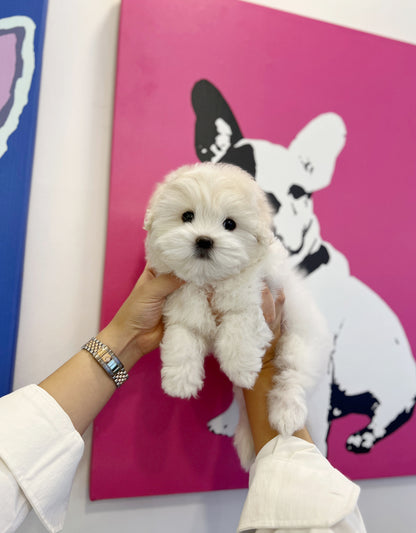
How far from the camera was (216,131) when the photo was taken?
3.68 feet

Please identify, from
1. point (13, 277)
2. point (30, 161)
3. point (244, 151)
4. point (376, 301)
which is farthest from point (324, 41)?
point (13, 277)

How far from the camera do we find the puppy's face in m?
0.73

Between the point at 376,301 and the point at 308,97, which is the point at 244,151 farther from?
the point at 376,301

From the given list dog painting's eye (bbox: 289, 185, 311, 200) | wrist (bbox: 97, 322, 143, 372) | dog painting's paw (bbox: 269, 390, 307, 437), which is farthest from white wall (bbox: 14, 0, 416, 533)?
dog painting's eye (bbox: 289, 185, 311, 200)

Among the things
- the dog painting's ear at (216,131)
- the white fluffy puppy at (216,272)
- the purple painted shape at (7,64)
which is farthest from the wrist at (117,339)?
the purple painted shape at (7,64)

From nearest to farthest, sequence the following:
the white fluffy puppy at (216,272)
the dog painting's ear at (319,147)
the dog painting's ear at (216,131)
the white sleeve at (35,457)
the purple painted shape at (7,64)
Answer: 1. the white sleeve at (35,457)
2. the white fluffy puppy at (216,272)
3. the purple painted shape at (7,64)
4. the dog painting's ear at (216,131)
5. the dog painting's ear at (319,147)

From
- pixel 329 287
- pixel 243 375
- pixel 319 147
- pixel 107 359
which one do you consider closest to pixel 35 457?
pixel 107 359

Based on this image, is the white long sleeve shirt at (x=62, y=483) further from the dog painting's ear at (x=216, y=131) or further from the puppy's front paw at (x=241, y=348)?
the dog painting's ear at (x=216, y=131)

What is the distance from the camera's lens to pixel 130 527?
3.47ft

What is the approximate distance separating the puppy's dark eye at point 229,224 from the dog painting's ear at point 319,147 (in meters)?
0.54

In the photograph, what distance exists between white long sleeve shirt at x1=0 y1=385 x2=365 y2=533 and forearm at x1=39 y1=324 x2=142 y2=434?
4 cm

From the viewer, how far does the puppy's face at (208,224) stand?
73 centimetres

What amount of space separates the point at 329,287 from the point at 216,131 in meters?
0.68

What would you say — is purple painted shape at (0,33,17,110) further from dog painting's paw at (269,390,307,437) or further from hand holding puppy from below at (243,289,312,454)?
dog painting's paw at (269,390,307,437)
